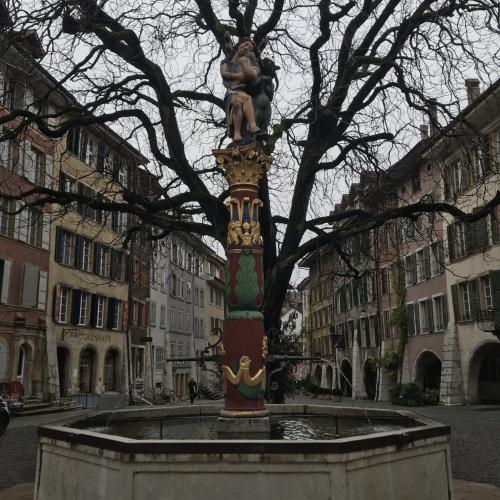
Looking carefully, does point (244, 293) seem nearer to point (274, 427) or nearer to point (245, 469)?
point (274, 427)

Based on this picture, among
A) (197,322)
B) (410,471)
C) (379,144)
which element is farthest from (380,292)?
(410,471)

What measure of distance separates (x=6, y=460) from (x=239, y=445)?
876 centimetres

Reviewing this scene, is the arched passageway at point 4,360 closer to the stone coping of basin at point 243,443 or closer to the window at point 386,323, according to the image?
the stone coping of basin at point 243,443

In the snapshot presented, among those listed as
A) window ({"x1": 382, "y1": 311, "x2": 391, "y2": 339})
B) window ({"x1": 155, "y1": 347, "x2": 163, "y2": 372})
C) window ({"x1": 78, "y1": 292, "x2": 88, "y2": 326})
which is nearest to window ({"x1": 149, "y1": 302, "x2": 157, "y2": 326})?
window ({"x1": 155, "y1": 347, "x2": 163, "y2": 372})

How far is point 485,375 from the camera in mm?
32125

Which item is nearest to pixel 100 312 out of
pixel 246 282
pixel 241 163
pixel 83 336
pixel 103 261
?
pixel 103 261

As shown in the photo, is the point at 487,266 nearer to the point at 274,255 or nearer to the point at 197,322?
the point at 274,255

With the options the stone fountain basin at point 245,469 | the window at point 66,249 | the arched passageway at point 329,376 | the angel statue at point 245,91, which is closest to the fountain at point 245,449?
the stone fountain basin at point 245,469

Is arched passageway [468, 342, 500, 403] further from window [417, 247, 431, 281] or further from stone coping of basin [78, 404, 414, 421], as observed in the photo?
stone coping of basin [78, 404, 414, 421]

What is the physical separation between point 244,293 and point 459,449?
29.1ft

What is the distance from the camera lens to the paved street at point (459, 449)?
405 inches

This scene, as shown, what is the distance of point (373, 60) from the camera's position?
1100 cm

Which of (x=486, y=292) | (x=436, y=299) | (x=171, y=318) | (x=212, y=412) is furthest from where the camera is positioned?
(x=171, y=318)

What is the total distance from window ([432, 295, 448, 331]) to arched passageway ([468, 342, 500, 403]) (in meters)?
3.25
